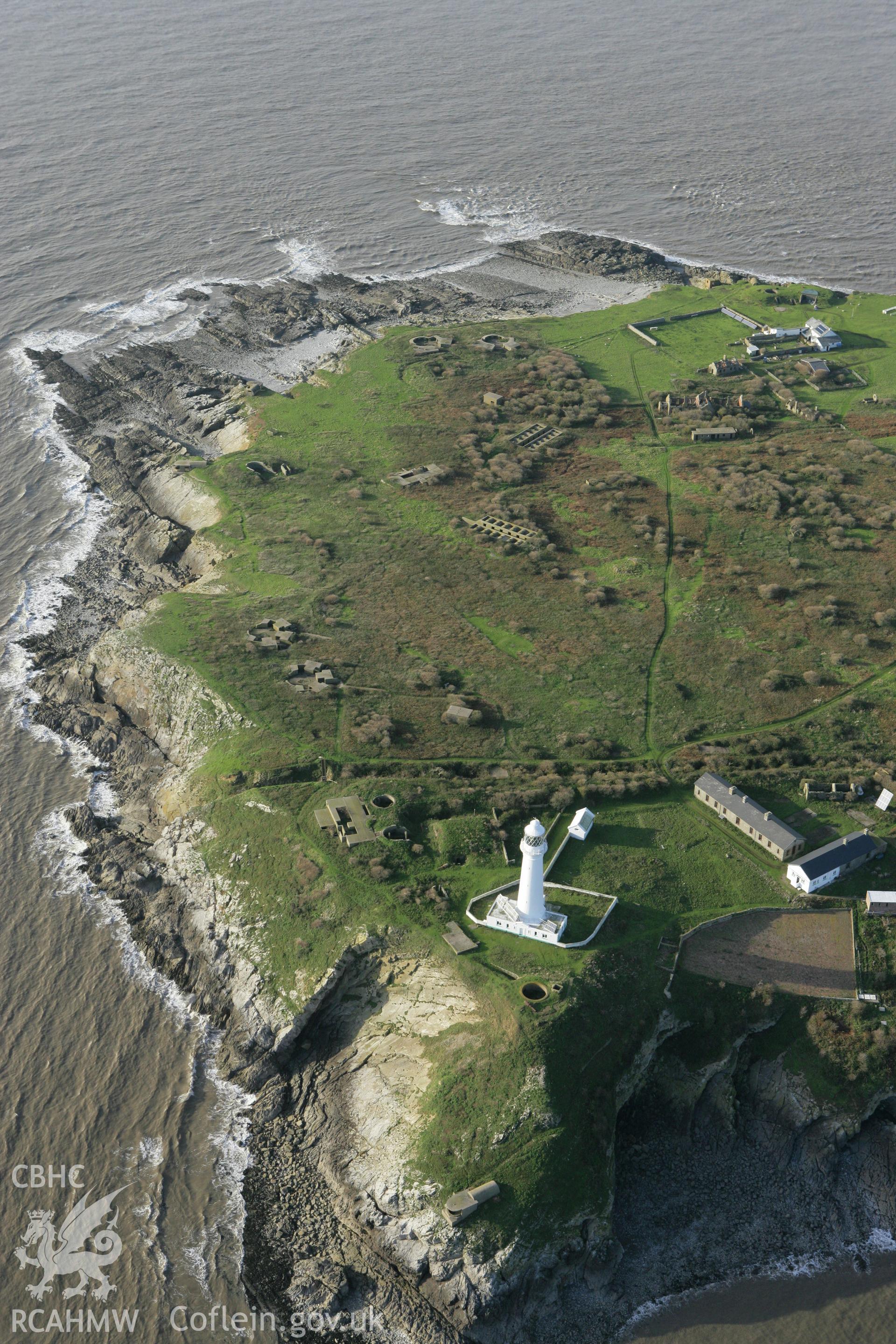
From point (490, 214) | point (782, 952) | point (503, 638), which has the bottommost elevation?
point (782, 952)

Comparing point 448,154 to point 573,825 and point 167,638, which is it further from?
point 573,825

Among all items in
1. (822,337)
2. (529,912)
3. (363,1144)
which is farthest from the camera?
(822,337)

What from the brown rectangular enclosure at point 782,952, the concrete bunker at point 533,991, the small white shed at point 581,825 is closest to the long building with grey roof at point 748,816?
the brown rectangular enclosure at point 782,952

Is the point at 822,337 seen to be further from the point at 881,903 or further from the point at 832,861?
the point at 881,903

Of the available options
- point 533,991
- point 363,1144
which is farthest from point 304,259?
point 363,1144

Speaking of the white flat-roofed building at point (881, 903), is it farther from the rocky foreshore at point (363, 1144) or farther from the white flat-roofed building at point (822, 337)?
the white flat-roofed building at point (822, 337)

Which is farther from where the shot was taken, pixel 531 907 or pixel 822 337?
pixel 822 337
